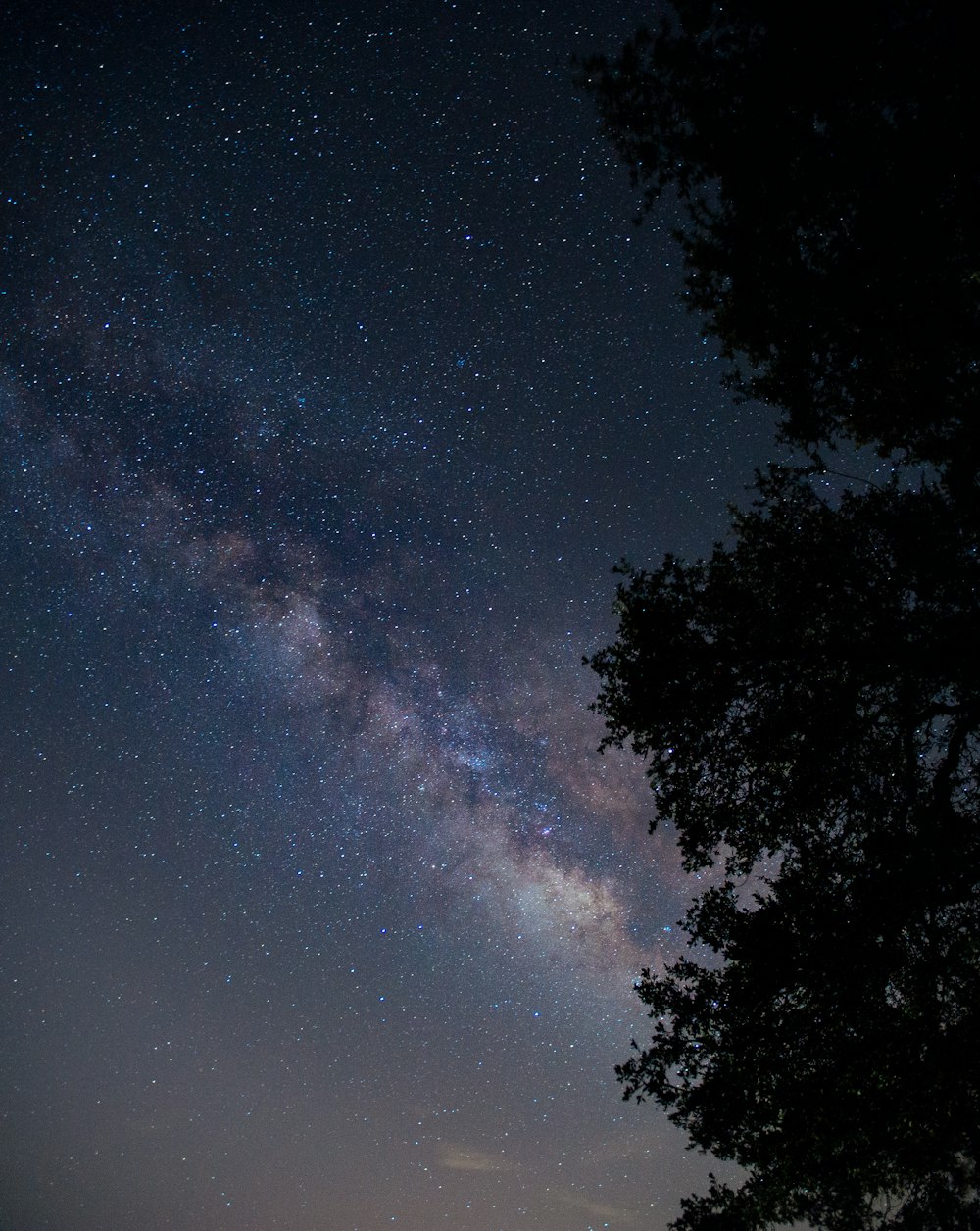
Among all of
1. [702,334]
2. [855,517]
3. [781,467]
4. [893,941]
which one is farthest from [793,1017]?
[702,334]

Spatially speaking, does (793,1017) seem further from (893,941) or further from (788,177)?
(788,177)

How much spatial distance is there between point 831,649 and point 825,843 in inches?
84.1

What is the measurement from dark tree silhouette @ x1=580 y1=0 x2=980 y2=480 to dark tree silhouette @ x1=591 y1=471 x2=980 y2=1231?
126 centimetres

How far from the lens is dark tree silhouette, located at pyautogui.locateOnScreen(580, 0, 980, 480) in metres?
7.92

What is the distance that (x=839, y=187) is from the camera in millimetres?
8453

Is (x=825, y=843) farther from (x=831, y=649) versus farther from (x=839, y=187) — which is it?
(x=839, y=187)

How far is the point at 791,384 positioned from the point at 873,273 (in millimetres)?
1675

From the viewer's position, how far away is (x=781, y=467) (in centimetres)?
990

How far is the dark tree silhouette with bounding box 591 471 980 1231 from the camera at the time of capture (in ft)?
23.3

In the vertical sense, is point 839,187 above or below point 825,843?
above

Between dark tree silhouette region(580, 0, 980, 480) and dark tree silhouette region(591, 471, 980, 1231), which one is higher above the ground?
dark tree silhouette region(580, 0, 980, 480)

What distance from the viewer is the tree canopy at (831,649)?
7.23m

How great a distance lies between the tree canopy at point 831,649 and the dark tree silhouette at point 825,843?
3 cm

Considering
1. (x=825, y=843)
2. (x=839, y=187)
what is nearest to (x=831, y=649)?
(x=825, y=843)
